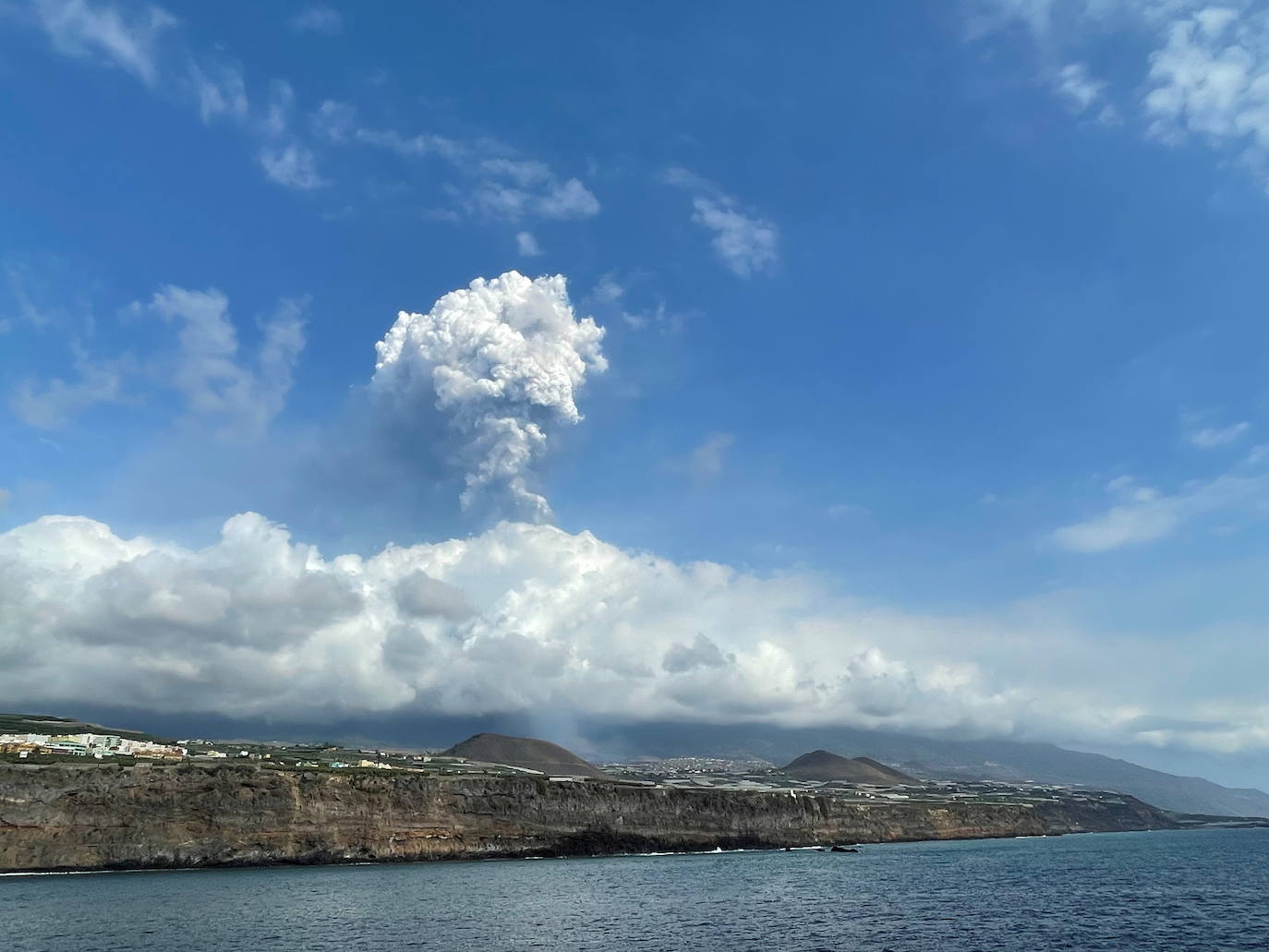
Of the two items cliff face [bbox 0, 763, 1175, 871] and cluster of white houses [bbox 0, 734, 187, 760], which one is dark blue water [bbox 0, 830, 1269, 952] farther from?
cluster of white houses [bbox 0, 734, 187, 760]

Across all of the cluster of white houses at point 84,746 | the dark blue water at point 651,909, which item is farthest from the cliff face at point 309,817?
the cluster of white houses at point 84,746

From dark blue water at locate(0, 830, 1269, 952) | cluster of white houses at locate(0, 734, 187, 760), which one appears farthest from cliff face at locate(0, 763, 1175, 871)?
cluster of white houses at locate(0, 734, 187, 760)

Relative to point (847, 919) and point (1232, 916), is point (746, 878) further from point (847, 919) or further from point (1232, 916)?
point (1232, 916)

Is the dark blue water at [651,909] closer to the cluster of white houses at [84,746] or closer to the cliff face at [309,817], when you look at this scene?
the cliff face at [309,817]

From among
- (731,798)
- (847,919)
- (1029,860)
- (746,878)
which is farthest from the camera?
(731,798)

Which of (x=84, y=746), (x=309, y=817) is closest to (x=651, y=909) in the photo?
(x=309, y=817)

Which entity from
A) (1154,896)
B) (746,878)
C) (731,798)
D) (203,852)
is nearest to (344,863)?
(203,852)
